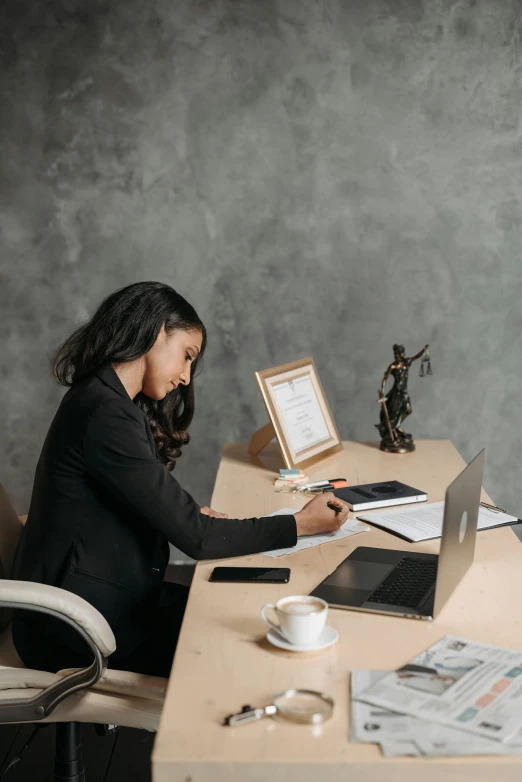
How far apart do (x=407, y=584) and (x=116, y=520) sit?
63cm

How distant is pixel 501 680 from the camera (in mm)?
1134

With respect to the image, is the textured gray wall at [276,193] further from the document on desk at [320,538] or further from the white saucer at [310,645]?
the white saucer at [310,645]

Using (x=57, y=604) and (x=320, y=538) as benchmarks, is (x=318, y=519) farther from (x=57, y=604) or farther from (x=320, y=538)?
(x=57, y=604)

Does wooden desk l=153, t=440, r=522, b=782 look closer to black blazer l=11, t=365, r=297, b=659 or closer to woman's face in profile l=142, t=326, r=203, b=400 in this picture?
black blazer l=11, t=365, r=297, b=659

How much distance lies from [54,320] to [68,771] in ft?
7.35

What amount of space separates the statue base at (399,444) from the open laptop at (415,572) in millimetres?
1004

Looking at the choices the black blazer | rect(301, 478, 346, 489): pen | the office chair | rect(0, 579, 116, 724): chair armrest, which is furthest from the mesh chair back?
rect(301, 478, 346, 489): pen

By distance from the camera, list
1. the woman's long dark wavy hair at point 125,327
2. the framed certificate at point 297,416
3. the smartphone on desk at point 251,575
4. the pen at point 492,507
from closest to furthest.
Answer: the smartphone on desk at point 251,575
the woman's long dark wavy hair at point 125,327
the pen at point 492,507
the framed certificate at point 297,416

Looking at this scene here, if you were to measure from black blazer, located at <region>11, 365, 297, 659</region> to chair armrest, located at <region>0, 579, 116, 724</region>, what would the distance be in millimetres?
142

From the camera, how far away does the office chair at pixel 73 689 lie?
1466 mm

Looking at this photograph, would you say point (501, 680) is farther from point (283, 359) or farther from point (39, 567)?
point (283, 359)

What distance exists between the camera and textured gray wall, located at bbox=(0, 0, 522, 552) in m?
3.36

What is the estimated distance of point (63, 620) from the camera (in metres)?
1.47

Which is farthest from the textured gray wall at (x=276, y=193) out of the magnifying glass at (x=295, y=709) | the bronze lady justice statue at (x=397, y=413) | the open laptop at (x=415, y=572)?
the magnifying glass at (x=295, y=709)
